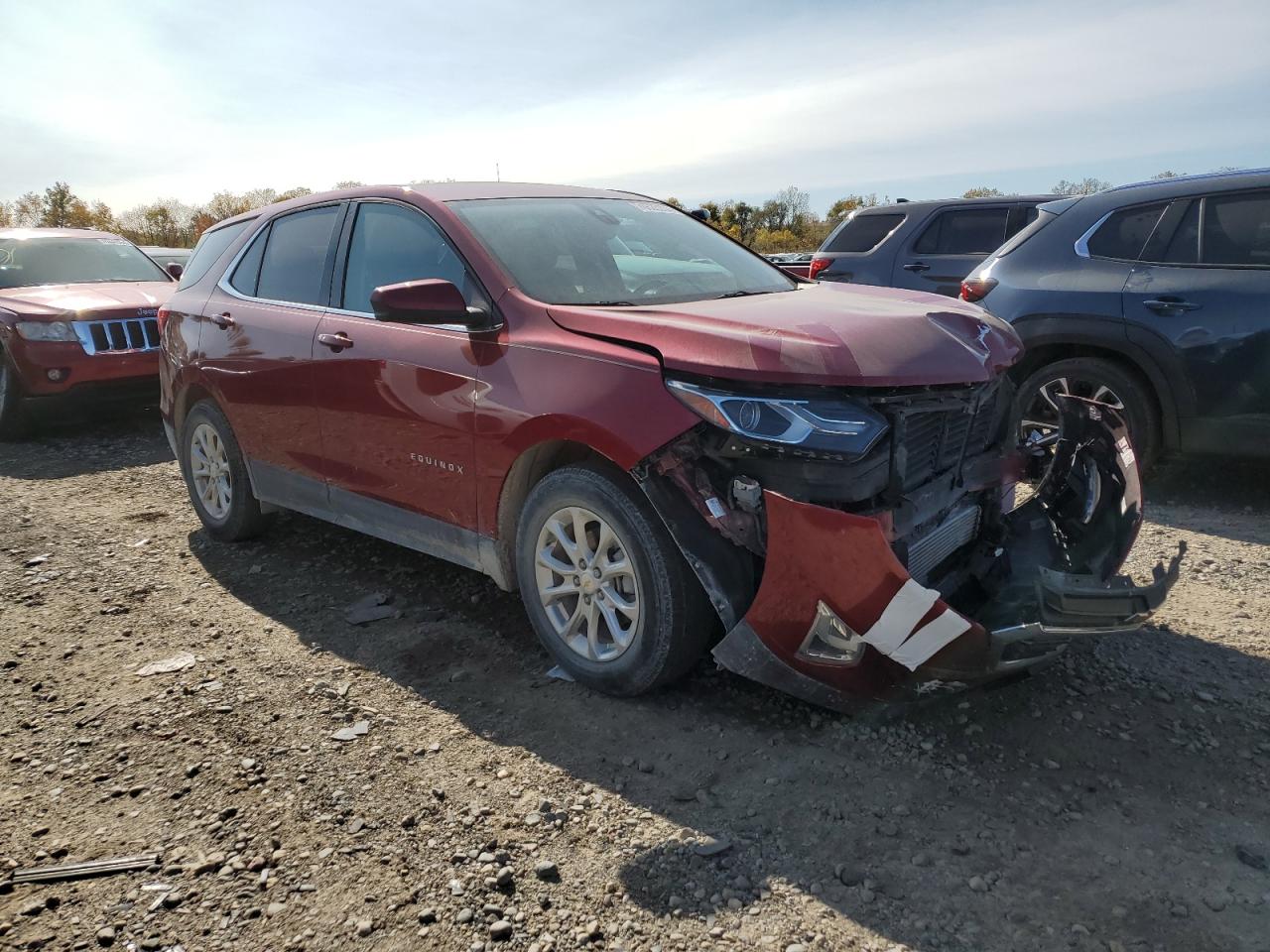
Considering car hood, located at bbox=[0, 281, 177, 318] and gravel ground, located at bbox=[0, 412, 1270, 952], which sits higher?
car hood, located at bbox=[0, 281, 177, 318]

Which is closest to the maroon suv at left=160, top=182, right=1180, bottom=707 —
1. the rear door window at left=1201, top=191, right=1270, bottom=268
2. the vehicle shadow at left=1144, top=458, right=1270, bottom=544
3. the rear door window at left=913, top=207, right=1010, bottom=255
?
the vehicle shadow at left=1144, top=458, right=1270, bottom=544

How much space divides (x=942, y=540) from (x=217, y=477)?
3.91 meters

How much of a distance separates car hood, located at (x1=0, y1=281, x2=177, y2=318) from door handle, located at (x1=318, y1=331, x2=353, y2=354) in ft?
15.0

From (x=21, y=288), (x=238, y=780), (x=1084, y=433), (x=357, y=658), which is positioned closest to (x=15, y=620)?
(x=357, y=658)

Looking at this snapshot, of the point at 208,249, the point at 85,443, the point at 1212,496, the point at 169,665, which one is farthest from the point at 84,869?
the point at 85,443

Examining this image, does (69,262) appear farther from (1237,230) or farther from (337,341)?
(1237,230)

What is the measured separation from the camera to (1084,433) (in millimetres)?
3531

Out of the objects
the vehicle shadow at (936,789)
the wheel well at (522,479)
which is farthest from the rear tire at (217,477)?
the wheel well at (522,479)

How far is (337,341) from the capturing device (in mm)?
4051

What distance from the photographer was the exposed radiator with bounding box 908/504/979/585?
9.37 feet

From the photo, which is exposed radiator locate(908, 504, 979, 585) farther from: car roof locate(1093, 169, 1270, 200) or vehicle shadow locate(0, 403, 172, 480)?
vehicle shadow locate(0, 403, 172, 480)

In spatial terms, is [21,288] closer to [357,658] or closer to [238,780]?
[357,658]

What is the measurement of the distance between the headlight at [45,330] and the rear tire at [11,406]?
0.36 meters

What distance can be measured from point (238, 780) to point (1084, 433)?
320cm
